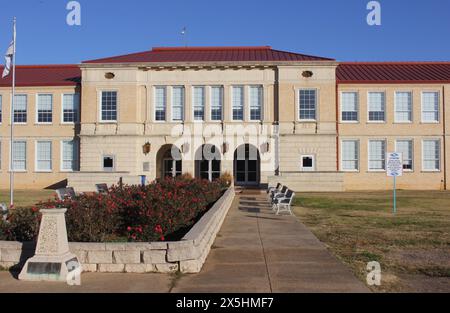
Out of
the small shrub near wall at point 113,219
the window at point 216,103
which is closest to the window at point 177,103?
the window at point 216,103

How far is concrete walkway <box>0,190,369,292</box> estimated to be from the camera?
22.9 feet

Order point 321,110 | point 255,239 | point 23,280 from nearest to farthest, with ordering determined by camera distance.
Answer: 1. point 23,280
2. point 255,239
3. point 321,110

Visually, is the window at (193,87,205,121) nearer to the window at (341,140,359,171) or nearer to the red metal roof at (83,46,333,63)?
the red metal roof at (83,46,333,63)

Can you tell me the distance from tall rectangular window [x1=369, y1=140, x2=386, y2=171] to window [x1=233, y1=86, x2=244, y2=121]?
32.1 ft

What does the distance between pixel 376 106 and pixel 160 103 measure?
15.8 meters

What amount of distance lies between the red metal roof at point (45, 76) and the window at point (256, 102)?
13159 mm

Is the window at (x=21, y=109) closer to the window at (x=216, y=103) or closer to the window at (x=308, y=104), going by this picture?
the window at (x=216, y=103)

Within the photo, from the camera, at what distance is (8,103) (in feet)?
119

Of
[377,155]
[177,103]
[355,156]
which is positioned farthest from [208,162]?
[377,155]

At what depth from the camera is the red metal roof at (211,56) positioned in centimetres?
3553

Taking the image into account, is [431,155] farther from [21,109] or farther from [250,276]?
[250,276]
